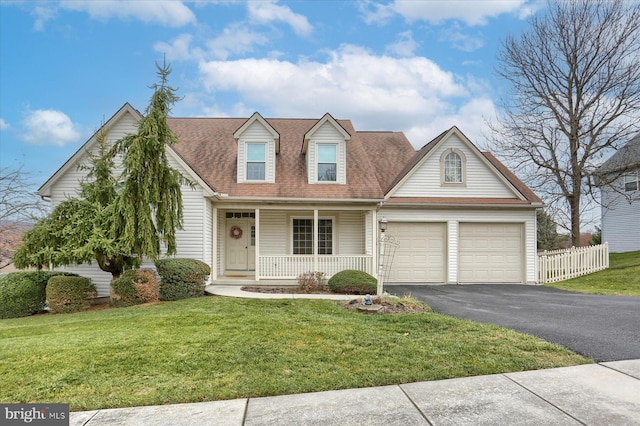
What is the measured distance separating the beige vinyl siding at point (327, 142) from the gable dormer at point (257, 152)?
1370 millimetres

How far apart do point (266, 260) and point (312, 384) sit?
29.3ft

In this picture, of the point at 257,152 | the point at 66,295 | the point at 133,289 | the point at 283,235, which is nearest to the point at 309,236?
the point at 283,235

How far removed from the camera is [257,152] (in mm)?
13609

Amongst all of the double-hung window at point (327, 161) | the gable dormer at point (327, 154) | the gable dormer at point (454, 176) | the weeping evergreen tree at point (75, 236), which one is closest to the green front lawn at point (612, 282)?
the gable dormer at point (454, 176)

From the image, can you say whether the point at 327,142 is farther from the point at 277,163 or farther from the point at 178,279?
the point at 178,279

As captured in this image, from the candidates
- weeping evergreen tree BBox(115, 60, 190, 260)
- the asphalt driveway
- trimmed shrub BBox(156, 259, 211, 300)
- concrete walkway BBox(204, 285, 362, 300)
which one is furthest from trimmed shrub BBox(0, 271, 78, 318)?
the asphalt driveway

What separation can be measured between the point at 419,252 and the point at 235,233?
726cm

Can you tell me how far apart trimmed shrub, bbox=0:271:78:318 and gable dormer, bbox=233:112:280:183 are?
22.2 feet

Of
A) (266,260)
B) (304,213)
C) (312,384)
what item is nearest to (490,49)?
(304,213)

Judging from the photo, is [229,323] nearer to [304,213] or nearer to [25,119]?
[304,213]

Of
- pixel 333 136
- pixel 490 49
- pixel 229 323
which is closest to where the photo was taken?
pixel 229 323

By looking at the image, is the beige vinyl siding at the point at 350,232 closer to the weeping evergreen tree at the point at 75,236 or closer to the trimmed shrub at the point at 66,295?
the weeping evergreen tree at the point at 75,236

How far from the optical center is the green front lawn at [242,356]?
13.1 ft

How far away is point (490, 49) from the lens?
19359 millimetres
